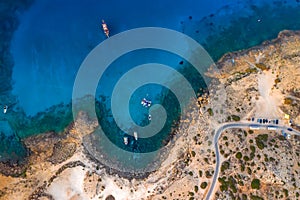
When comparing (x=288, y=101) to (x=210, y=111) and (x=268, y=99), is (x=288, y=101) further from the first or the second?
(x=210, y=111)

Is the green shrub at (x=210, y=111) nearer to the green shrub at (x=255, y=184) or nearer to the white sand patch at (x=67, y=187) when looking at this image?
the green shrub at (x=255, y=184)

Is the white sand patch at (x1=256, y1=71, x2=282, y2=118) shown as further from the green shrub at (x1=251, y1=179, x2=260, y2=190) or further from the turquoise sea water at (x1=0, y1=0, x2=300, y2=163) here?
the green shrub at (x1=251, y1=179, x2=260, y2=190)

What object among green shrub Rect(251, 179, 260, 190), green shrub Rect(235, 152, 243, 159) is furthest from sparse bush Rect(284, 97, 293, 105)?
green shrub Rect(251, 179, 260, 190)

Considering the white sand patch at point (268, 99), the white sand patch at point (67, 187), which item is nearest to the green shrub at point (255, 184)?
the white sand patch at point (268, 99)

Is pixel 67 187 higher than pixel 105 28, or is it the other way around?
pixel 105 28

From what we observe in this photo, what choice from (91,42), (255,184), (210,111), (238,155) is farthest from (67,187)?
(255,184)

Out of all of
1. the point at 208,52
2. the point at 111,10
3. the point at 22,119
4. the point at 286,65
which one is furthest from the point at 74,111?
the point at 286,65

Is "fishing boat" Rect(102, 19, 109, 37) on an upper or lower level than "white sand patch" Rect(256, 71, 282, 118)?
upper

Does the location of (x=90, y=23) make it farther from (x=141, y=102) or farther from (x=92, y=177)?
(x=92, y=177)
